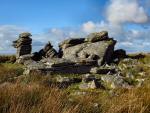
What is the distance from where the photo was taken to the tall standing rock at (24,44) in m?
38.7

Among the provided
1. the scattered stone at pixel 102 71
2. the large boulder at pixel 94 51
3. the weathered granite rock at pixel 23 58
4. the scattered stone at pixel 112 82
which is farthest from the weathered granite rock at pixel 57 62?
the scattered stone at pixel 112 82

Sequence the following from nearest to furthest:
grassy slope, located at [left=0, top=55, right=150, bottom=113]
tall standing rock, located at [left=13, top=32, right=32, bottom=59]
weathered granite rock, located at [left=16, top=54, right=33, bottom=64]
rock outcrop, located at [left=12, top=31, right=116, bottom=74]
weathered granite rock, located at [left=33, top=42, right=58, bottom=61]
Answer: grassy slope, located at [left=0, top=55, right=150, bottom=113] → rock outcrop, located at [left=12, top=31, right=116, bottom=74] → weathered granite rock, located at [left=16, top=54, right=33, bottom=64] → weathered granite rock, located at [left=33, top=42, right=58, bottom=61] → tall standing rock, located at [left=13, top=32, right=32, bottom=59]

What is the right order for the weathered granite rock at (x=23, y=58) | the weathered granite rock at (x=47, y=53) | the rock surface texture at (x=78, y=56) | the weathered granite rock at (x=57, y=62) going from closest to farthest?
1. the weathered granite rock at (x=57, y=62)
2. the rock surface texture at (x=78, y=56)
3. the weathered granite rock at (x=23, y=58)
4. the weathered granite rock at (x=47, y=53)

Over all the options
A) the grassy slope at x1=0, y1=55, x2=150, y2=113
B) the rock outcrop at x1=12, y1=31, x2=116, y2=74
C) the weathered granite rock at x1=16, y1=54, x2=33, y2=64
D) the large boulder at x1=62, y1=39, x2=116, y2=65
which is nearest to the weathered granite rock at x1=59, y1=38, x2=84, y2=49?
the rock outcrop at x1=12, y1=31, x2=116, y2=74

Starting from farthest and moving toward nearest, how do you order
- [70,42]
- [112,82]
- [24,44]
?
1. [70,42]
2. [24,44]
3. [112,82]

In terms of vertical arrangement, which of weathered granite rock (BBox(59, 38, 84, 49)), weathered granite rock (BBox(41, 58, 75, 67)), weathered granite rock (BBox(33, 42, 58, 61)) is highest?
weathered granite rock (BBox(59, 38, 84, 49))

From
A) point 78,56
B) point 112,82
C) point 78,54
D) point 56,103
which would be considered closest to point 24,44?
point 78,54

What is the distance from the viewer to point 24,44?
39188 millimetres

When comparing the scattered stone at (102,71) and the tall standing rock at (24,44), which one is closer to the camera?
the scattered stone at (102,71)

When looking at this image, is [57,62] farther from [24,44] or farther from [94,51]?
[24,44]

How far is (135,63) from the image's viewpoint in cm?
3581

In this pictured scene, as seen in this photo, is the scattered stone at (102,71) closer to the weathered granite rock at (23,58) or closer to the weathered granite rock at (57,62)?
the weathered granite rock at (57,62)

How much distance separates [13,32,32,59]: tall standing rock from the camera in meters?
38.7

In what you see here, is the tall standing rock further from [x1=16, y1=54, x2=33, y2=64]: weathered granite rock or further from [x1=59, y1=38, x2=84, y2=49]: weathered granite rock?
[x1=59, y1=38, x2=84, y2=49]: weathered granite rock
